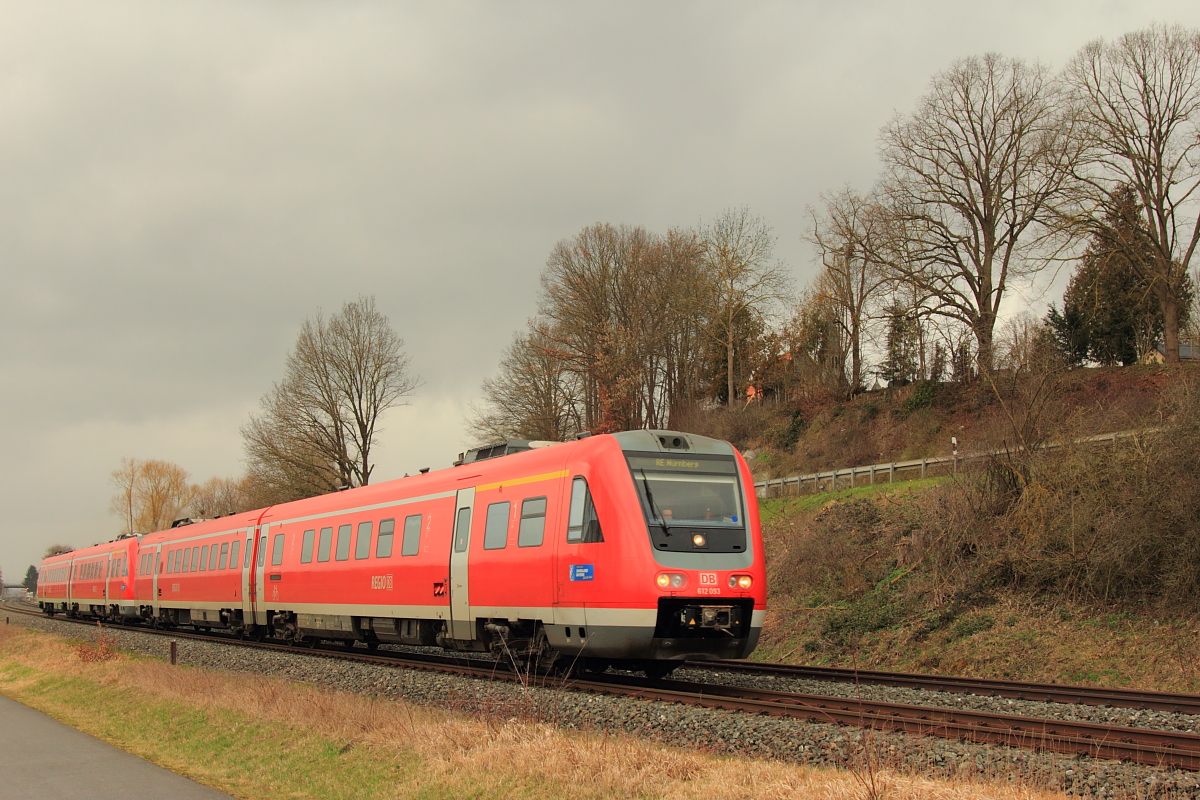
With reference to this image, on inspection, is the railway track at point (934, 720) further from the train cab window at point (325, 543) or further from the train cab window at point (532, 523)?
the train cab window at point (325, 543)

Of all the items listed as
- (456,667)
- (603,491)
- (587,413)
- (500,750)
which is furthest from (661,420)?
(500,750)

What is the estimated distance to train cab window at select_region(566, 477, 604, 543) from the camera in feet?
41.8

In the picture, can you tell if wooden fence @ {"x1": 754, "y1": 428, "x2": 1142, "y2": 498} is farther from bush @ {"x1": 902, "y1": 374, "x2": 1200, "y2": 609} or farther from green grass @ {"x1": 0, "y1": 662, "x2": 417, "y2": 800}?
green grass @ {"x1": 0, "y1": 662, "x2": 417, "y2": 800}

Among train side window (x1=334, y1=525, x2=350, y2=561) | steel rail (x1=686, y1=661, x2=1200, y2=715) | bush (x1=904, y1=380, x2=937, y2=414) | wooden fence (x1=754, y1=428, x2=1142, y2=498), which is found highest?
bush (x1=904, y1=380, x2=937, y2=414)

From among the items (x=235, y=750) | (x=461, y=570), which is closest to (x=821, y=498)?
(x=461, y=570)

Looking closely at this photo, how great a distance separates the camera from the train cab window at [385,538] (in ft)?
59.9

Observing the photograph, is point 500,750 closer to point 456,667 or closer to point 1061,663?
point 456,667

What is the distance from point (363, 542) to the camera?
63.5ft

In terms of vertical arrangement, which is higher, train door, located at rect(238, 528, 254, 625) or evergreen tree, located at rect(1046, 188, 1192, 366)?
evergreen tree, located at rect(1046, 188, 1192, 366)

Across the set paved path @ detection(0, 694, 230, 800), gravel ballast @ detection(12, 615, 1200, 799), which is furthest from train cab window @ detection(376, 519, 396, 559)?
paved path @ detection(0, 694, 230, 800)

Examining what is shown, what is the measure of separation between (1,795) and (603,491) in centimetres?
733

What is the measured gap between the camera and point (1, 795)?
9.05 m

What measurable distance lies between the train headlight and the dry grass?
2.58 meters

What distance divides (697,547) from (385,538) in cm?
809
